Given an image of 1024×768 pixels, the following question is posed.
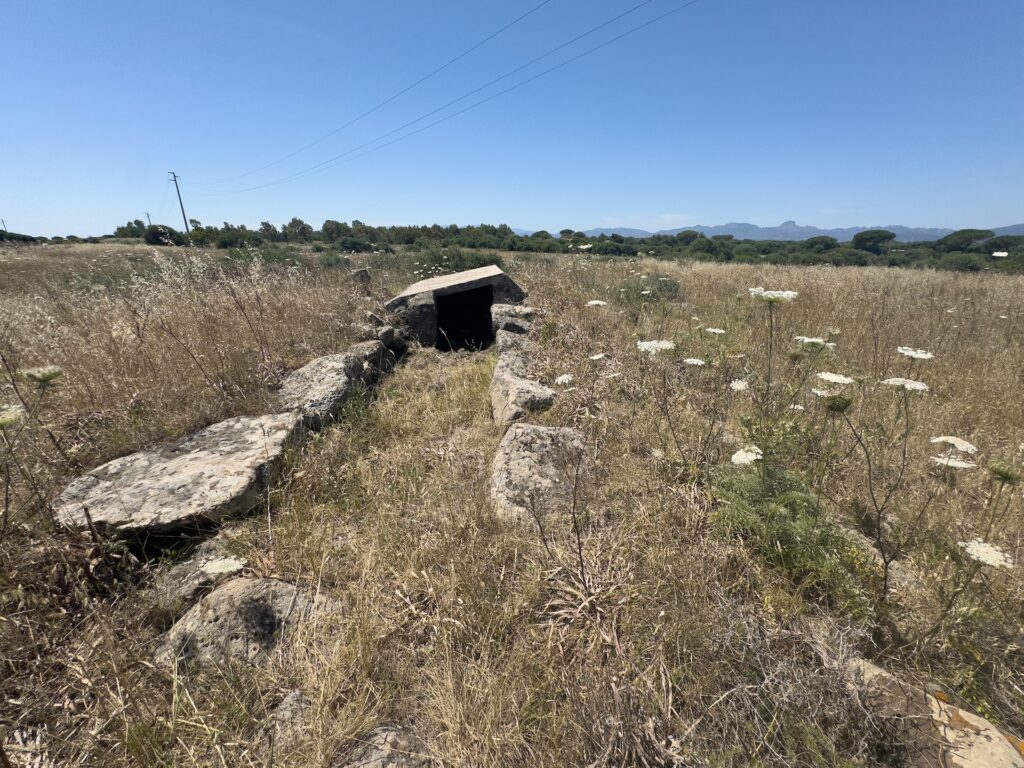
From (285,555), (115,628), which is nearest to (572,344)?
(285,555)

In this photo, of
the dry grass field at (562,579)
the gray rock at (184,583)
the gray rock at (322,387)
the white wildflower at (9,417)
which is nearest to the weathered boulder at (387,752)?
the dry grass field at (562,579)

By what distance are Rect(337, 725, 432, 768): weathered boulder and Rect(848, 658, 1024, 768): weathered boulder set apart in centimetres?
144

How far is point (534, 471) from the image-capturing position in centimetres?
259

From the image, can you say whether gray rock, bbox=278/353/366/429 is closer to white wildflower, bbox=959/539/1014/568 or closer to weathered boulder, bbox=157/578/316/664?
weathered boulder, bbox=157/578/316/664

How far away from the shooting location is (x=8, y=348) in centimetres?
380

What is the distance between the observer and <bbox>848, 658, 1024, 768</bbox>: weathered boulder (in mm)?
1205

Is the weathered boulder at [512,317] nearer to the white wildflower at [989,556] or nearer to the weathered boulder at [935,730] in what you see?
the white wildflower at [989,556]

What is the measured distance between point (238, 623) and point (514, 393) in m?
2.29

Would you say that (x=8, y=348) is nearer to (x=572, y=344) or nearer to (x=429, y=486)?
(x=429, y=486)

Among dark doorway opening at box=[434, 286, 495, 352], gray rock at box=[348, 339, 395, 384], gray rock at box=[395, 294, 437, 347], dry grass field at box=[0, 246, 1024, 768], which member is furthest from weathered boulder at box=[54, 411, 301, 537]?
dark doorway opening at box=[434, 286, 495, 352]

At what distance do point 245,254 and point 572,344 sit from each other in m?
8.71

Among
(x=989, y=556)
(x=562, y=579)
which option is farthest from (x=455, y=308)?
(x=989, y=556)

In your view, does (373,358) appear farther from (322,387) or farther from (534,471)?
(534,471)

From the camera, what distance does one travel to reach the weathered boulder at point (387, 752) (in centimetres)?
134
